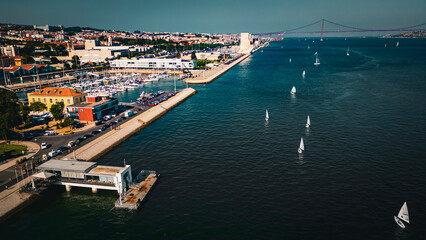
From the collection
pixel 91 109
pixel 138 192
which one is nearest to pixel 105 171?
pixel 138 192

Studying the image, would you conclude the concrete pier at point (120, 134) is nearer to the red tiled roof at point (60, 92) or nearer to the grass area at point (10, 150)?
the grass area at point (10, 150)

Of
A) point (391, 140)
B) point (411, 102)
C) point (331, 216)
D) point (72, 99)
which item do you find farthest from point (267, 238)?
point (411, 102)

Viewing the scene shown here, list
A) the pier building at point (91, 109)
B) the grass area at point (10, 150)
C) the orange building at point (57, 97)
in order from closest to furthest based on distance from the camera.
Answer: the grass area at point (10, 150), the pier building at point (91, 109), the orange building at point (57, 97)

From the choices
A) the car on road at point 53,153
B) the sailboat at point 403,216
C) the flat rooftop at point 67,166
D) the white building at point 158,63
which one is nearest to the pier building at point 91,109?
the car on road at point 53,153

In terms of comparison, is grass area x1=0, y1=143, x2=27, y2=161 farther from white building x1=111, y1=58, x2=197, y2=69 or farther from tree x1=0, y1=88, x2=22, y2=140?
white building x1=111, y1=58, x2=197, y2=69

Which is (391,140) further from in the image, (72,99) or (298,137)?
(72,99)

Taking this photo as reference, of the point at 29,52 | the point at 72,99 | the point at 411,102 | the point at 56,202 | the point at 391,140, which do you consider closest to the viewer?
the point at 56,202

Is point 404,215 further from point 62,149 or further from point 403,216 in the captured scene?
point 62,149
